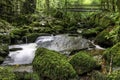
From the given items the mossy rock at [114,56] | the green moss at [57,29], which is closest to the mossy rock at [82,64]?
the mossy rock at [114,56]

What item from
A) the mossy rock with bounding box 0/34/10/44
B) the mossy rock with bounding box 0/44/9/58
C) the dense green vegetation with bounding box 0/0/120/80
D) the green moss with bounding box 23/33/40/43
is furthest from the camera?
the green moss with bounding box 23/33/40/43

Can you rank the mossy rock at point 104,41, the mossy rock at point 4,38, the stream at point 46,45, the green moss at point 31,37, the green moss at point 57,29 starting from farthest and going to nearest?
the green moss at point 57,29 → the green moss at point 31,37 → the mossy rock at point 4,38 → the mossy rock at point 104,41 → the stream at point 46,45

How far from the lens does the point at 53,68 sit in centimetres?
675

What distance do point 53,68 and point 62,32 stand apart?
38.8 feet

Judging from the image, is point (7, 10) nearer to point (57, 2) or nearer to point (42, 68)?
point (57, 2)

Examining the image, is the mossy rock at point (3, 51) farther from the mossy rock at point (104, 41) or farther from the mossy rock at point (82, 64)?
the mossy rock at point (104, 41)

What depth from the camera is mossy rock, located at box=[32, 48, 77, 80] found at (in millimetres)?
6645

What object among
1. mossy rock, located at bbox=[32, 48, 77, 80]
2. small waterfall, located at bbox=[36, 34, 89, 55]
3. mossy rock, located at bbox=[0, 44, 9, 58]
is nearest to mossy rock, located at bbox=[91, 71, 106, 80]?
mossy rock, located at bbox=[32, 48, 77, 80]

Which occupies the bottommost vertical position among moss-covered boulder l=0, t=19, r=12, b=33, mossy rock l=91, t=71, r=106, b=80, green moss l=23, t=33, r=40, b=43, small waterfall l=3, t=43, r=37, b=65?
small waterfall l=3, t=43, r=37, b=65

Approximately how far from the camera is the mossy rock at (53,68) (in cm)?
664

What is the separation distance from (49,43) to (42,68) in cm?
641

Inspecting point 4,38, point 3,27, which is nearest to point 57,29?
point 4,38

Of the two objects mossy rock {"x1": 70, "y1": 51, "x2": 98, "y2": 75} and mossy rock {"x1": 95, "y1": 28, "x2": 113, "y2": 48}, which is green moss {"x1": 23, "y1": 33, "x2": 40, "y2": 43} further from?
mossy rock {"x1": 70, "y1": 51, "x2": 98, "y2": 75}

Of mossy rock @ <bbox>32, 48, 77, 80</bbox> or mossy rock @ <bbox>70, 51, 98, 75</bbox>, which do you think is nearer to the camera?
mossy rock @ <bbox>32, 48, 77, 80</bbox>
